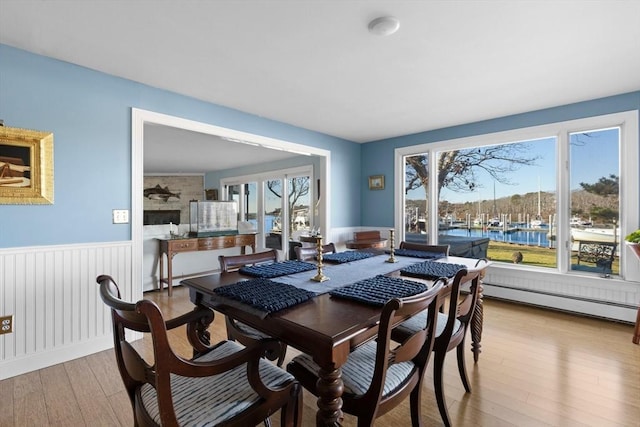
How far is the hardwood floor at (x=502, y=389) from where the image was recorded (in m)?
1.68

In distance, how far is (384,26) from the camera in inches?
72.1

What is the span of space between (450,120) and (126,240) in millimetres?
3813

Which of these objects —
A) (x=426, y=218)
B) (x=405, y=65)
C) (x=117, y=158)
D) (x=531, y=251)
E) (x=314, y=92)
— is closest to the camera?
(x=405, y=65)

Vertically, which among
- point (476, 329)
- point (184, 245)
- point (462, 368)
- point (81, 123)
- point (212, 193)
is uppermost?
point (81, 123)

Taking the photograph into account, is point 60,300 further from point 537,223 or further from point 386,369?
point 537,223

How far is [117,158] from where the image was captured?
8.39 ft

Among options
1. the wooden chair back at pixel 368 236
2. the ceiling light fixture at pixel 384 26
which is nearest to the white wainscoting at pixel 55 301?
the ceiling light fixture at pixel 384 26

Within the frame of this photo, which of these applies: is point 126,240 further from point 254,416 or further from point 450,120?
point 450,120

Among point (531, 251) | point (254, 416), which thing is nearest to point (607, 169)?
point (531, 251)

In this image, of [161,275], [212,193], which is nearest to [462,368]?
[161,275]

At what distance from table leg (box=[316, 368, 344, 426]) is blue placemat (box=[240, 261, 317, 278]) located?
0.83 meters

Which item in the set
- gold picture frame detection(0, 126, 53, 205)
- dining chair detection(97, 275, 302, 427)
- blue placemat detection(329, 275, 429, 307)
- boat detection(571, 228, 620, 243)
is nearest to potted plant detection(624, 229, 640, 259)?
boat detection(571, 228, 620, 243)

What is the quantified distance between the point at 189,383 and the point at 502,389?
1.91m

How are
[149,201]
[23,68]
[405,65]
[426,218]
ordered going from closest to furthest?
[23,68] → [405,65] → [426,218] → [149,201]
